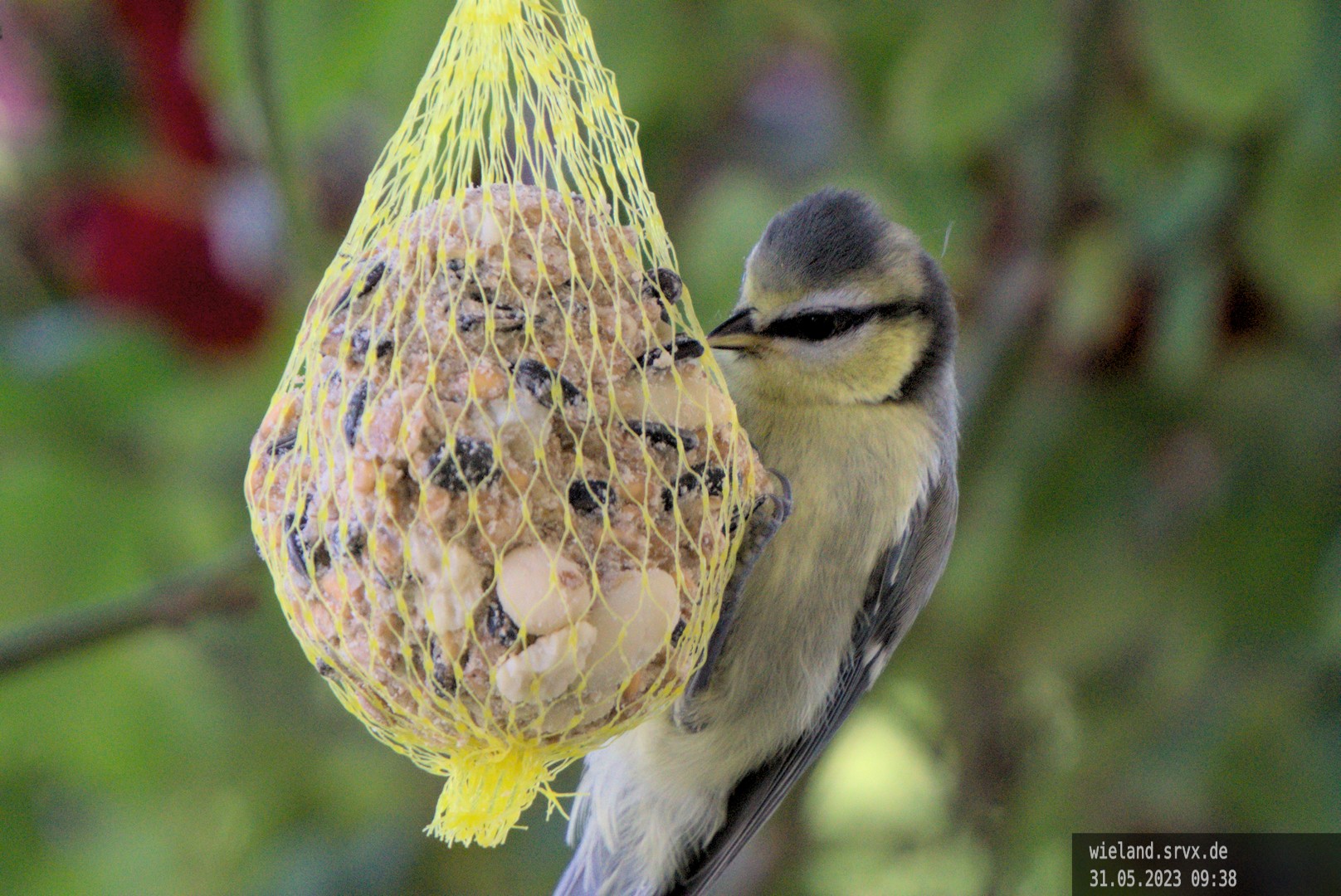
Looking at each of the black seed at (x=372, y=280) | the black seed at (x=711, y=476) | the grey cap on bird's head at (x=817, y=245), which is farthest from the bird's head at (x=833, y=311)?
the black seed at (x=372, y=280)

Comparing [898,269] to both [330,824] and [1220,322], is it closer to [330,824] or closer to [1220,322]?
[1220,322]

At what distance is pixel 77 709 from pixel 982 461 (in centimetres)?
113

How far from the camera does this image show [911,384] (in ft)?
Result: 4.58

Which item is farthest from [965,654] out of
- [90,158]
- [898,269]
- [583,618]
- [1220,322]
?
[90,158]

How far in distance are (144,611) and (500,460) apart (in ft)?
2.06

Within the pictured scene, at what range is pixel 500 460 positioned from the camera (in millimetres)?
911

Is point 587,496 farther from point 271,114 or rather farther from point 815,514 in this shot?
point 271,114

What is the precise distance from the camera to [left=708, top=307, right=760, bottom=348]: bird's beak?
1.24 m

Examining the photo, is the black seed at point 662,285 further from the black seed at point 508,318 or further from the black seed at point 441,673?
the black seed at point 441,673

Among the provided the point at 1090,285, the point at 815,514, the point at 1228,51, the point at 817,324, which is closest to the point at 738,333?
the point at 817,324

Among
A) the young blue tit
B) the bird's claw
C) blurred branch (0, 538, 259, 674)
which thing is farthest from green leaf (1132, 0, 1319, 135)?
blurred branch (0, 538, 259, 674)

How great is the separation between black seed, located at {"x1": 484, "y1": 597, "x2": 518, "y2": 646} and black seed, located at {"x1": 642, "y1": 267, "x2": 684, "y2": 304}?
0.92 ft

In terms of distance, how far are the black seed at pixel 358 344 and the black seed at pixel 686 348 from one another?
235mm

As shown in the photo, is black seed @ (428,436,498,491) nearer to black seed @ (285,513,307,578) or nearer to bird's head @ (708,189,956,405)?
black seed @ (285,513,307,578)
